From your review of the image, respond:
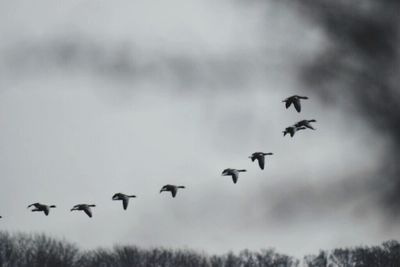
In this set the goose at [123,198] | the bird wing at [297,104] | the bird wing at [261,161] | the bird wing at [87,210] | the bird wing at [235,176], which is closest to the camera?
the bird wing at [297,104]

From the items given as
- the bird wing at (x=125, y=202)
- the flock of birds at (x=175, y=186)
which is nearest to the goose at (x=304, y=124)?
the flock of birds at (x=175, y=186)

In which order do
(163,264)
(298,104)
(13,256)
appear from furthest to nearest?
(163,264) < (13,256) < (298,104)

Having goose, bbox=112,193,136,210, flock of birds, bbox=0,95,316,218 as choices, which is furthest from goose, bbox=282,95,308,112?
goose, bbox=112,193,136,210

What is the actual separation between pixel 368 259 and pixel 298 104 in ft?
359

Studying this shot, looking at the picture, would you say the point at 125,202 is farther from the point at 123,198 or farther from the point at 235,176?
the point at 235,176

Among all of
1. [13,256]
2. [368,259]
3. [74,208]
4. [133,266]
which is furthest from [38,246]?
[74,208]

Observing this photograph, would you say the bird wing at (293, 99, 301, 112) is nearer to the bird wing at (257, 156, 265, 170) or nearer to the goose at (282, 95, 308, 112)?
the goose at (282, 95, 308, 112)

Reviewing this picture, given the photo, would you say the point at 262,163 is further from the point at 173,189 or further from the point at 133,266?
the point at 133,266

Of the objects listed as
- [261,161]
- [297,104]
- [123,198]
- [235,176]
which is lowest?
[123,198]

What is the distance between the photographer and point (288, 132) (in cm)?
9925

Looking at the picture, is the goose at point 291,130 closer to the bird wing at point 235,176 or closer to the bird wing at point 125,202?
the bird wing at point 235,176

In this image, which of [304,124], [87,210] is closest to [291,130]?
[304,124]

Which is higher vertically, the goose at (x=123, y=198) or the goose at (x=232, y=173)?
the goose at (x=232, y=173)

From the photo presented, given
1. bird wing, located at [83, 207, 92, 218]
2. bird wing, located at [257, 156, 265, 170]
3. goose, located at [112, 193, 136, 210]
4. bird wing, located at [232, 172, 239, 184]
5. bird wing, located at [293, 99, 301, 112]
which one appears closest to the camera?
bird wing, located at [293, 99, 301, 112]
